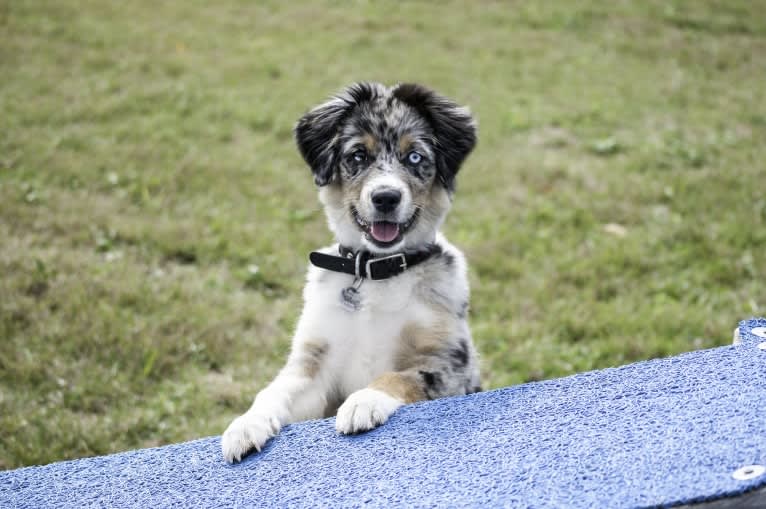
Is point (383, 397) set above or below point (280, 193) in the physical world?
above

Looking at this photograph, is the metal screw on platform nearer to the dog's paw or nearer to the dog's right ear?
the dog's paw

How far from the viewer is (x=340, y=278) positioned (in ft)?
12.2

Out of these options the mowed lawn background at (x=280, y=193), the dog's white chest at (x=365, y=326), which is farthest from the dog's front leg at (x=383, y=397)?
the mowed lawn background at (x=280, y=193)

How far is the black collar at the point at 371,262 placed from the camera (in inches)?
142

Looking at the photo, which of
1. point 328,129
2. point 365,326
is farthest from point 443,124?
point 365,326

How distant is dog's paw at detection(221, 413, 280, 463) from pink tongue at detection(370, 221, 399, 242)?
100 centimetres

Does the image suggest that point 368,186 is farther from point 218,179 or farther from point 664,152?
point 664,152

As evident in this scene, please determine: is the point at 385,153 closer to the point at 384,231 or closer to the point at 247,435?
the point at 384,231

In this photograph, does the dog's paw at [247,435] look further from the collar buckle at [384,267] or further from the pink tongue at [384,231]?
the pink tongue at [384,231]

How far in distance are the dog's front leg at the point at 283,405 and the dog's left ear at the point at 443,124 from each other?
108 cm

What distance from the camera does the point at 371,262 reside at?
3604 millimetres

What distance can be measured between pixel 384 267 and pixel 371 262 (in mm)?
66

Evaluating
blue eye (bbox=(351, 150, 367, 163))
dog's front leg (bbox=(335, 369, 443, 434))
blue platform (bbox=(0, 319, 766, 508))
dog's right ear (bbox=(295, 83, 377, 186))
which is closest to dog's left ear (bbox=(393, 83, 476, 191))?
dog's right ear (bbox=(295, 83, 377, 186))

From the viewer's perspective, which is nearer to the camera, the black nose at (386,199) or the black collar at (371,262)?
the black nose at (386,199)
